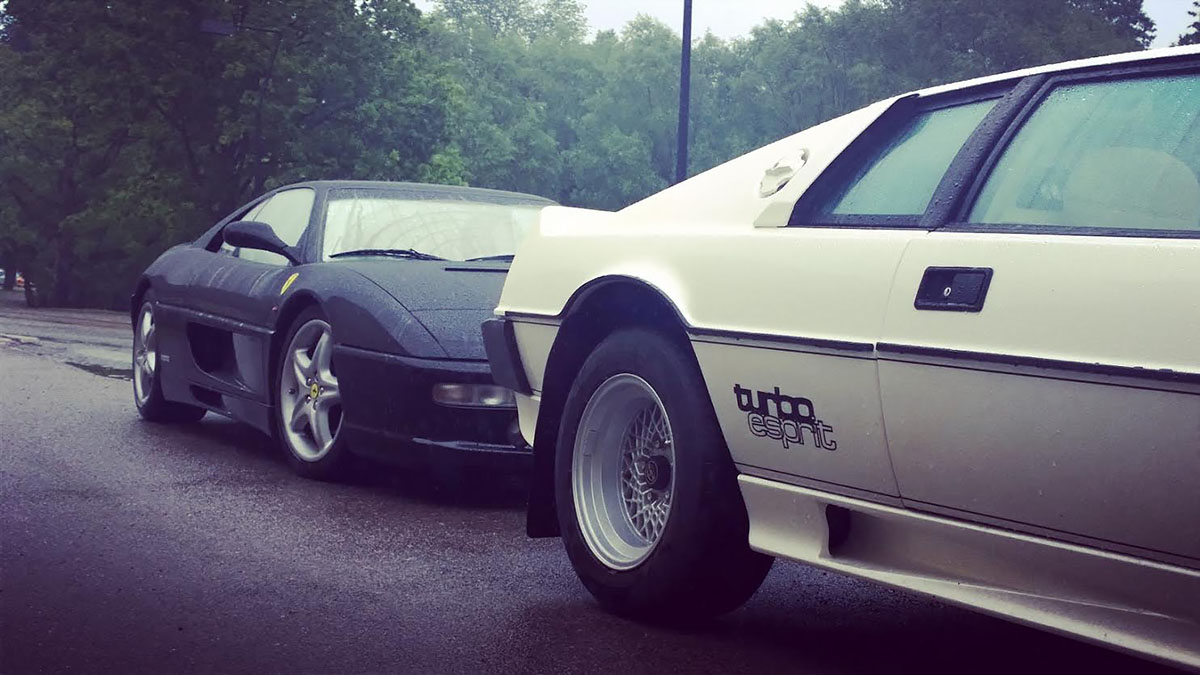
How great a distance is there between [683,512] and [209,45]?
107 feet

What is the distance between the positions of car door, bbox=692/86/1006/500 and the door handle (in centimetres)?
11

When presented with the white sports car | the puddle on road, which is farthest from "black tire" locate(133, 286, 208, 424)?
the white sports car

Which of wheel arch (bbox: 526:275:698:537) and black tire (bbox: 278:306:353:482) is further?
black tire (bbox: 278:306:353:482)

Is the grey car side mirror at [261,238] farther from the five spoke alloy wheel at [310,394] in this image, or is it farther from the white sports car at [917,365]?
the white sports car at [917,365]

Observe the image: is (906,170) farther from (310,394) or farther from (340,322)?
(310,394)

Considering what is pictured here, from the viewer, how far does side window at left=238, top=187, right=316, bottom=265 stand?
23.8ft

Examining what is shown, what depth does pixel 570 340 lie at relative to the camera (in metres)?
4.42

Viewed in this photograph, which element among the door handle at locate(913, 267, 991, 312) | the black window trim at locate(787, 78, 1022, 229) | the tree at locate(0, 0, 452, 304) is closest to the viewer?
the door handle at locate(913, 267, 991, 312)

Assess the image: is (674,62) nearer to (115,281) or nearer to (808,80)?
(808,80)

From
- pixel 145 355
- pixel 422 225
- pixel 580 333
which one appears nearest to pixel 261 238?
pixel 422 225

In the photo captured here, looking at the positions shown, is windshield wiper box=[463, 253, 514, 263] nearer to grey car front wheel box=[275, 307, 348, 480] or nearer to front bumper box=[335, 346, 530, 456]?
grey car front wheel box=[275, 307, 348, 480]

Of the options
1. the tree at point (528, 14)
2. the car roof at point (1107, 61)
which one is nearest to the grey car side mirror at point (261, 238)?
the car roof at point (1107, 61)

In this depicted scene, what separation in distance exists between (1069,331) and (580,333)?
179cm

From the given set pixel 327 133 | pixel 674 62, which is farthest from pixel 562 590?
pixel 674 62
